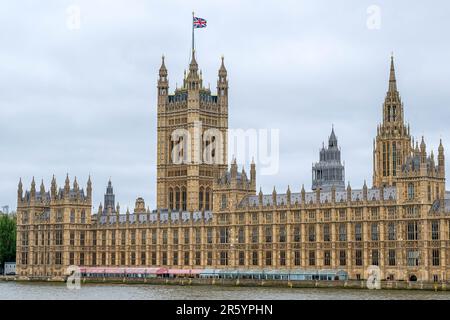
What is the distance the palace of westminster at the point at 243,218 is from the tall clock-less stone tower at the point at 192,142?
0.77 feet

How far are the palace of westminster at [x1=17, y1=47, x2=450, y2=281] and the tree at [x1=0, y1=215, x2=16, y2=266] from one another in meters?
13.9

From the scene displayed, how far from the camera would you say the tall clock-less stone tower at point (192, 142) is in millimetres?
191500

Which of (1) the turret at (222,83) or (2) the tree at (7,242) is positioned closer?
(2) the tree at (7,242)

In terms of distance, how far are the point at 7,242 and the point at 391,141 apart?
7762 cm

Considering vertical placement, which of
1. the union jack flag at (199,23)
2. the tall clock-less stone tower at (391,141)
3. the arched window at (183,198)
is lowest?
the arched window at (183,198)

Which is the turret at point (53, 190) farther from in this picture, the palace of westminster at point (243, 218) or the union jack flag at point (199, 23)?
the union jack flag at point (199, 23)

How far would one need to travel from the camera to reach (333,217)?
139m

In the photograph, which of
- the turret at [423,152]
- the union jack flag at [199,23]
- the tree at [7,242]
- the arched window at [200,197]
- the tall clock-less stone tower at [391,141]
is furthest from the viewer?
the tree at [7,242]

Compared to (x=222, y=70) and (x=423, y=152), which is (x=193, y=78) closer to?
(x=222, y=70)

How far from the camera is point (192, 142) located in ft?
635

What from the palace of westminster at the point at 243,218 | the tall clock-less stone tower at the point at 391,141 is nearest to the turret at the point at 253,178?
the palace of westminster at the point at 243,218
